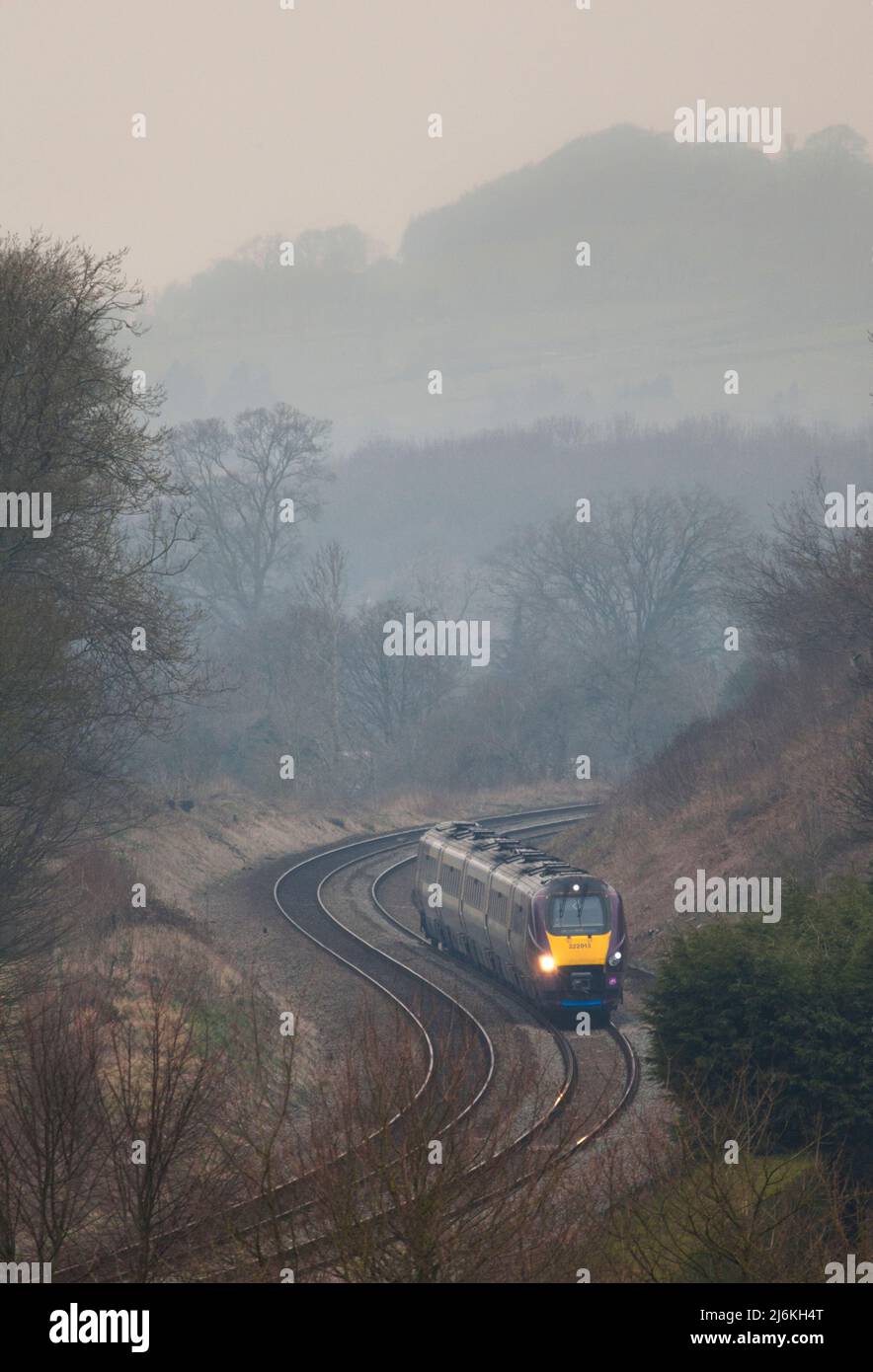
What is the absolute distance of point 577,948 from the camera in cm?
2523

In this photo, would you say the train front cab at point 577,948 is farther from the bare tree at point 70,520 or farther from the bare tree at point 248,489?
the bare tree at point 248,489

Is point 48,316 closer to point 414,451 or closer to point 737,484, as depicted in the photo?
point 737,484

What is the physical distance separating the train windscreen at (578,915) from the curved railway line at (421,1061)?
182 cm

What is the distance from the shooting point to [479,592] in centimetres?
13150

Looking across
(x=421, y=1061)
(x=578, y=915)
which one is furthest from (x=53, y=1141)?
(x=578, y=915)

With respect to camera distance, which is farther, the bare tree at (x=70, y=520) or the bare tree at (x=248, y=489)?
the bare tree at (x=248, y=489)

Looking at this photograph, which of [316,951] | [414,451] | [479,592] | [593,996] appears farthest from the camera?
[414,451]

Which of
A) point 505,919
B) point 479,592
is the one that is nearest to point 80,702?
point 505,919

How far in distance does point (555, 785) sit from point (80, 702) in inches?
1763

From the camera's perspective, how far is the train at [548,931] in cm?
2522

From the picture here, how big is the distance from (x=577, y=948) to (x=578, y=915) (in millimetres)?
615

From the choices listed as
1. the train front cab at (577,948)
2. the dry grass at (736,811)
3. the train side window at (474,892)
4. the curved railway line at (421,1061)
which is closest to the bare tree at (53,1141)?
the curved railway line at (421,1061)

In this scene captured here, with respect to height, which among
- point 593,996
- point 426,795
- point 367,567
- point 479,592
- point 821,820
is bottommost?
point 593,996

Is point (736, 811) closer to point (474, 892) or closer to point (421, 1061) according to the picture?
point (474, 892)
